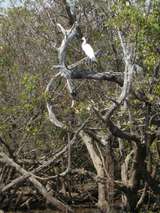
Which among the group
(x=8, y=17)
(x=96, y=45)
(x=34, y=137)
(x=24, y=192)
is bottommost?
(x=24, y=192)

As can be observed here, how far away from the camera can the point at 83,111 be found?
13.0m

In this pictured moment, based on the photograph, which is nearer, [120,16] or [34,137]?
[120,16]

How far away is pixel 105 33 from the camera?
17.3 m

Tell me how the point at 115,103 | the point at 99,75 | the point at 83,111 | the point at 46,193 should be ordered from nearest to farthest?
1. the point at 115,103
2. the point at 99,75
3. the point at 83,111
4. the point at 46,193

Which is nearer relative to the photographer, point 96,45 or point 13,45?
point 96,45

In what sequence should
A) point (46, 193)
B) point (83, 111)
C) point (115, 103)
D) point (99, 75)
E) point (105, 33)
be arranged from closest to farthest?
1. point (115, 103)
2. point (99, 75)
3. point (83, 111)
4. point (46, 193)
5. point (105, 33)

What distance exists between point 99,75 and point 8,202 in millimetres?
7384

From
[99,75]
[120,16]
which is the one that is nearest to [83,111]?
[99,75]

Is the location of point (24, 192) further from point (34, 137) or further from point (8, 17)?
point (8, 17)

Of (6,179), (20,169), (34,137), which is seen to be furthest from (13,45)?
(20,169)

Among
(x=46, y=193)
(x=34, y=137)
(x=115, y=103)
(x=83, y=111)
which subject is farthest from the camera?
(x=34, y=137)

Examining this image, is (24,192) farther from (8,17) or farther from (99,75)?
(99,75)

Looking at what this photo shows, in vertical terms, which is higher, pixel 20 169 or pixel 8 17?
pixel 8 17

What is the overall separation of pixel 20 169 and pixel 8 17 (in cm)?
652
